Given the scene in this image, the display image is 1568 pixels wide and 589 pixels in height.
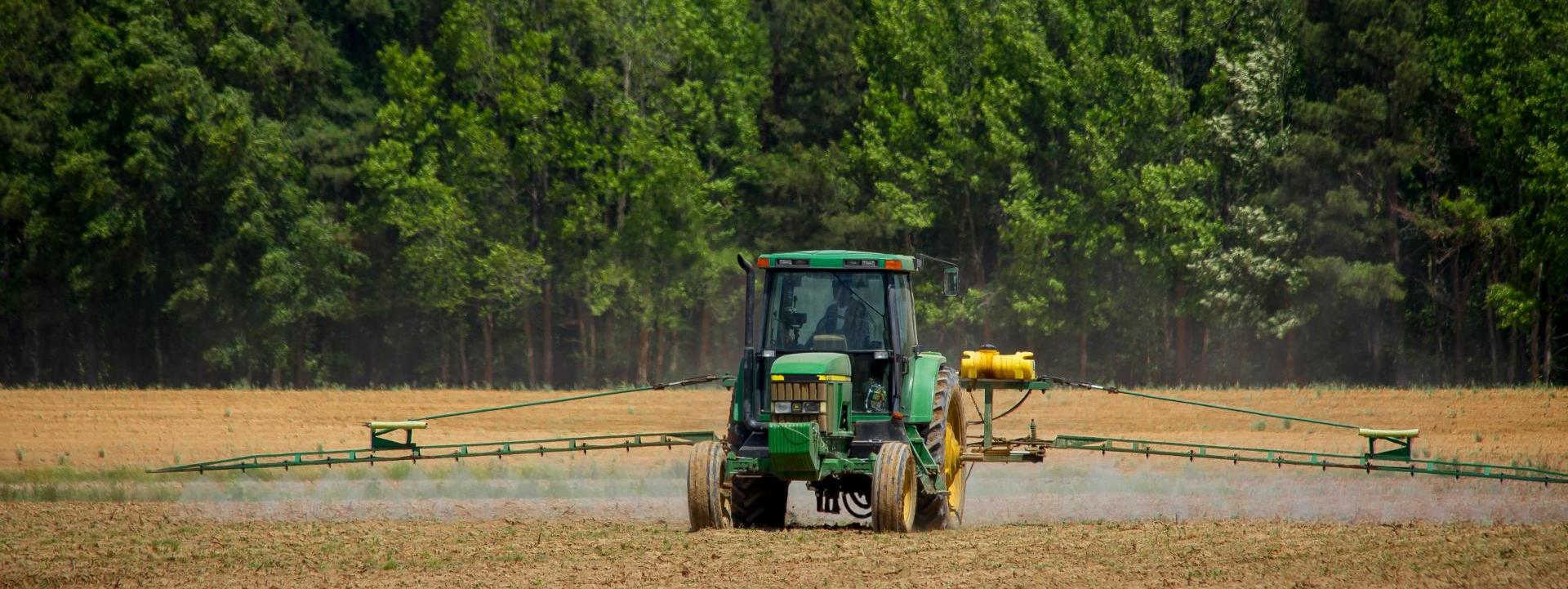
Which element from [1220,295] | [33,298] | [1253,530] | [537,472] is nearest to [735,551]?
[1253,530]

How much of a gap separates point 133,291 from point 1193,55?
3516 centimetres

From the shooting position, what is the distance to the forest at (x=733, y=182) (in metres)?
51.9

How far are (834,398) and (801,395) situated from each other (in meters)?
0.37

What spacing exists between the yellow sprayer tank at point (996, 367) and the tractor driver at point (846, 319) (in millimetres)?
3173

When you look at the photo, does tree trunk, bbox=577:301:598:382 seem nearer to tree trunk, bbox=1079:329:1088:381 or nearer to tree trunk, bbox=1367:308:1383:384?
tree trunk, bbox=1079:329:1088:381

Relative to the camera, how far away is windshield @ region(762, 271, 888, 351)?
18609mm

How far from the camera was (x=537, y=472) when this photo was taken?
91.7ft

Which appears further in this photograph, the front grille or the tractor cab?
the tractor cab

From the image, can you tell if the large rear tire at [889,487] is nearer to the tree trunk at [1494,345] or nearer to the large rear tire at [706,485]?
the large rear tire at [706,485]

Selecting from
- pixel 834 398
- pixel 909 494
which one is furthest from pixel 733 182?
pixel 834 398

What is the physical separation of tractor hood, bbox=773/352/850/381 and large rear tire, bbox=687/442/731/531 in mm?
1041

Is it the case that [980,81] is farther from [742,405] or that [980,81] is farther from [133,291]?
[742,405]

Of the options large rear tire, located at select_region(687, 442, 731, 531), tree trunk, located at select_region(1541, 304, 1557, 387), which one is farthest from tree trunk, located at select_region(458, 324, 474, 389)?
large rear tire, located at select_region(687, 442, 731, 531)

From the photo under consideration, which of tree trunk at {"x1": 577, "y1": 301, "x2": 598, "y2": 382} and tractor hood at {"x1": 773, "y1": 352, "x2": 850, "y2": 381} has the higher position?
tree trunk at {"x1": 577, "y1": 301, "x2": 598, "y2": 382}
